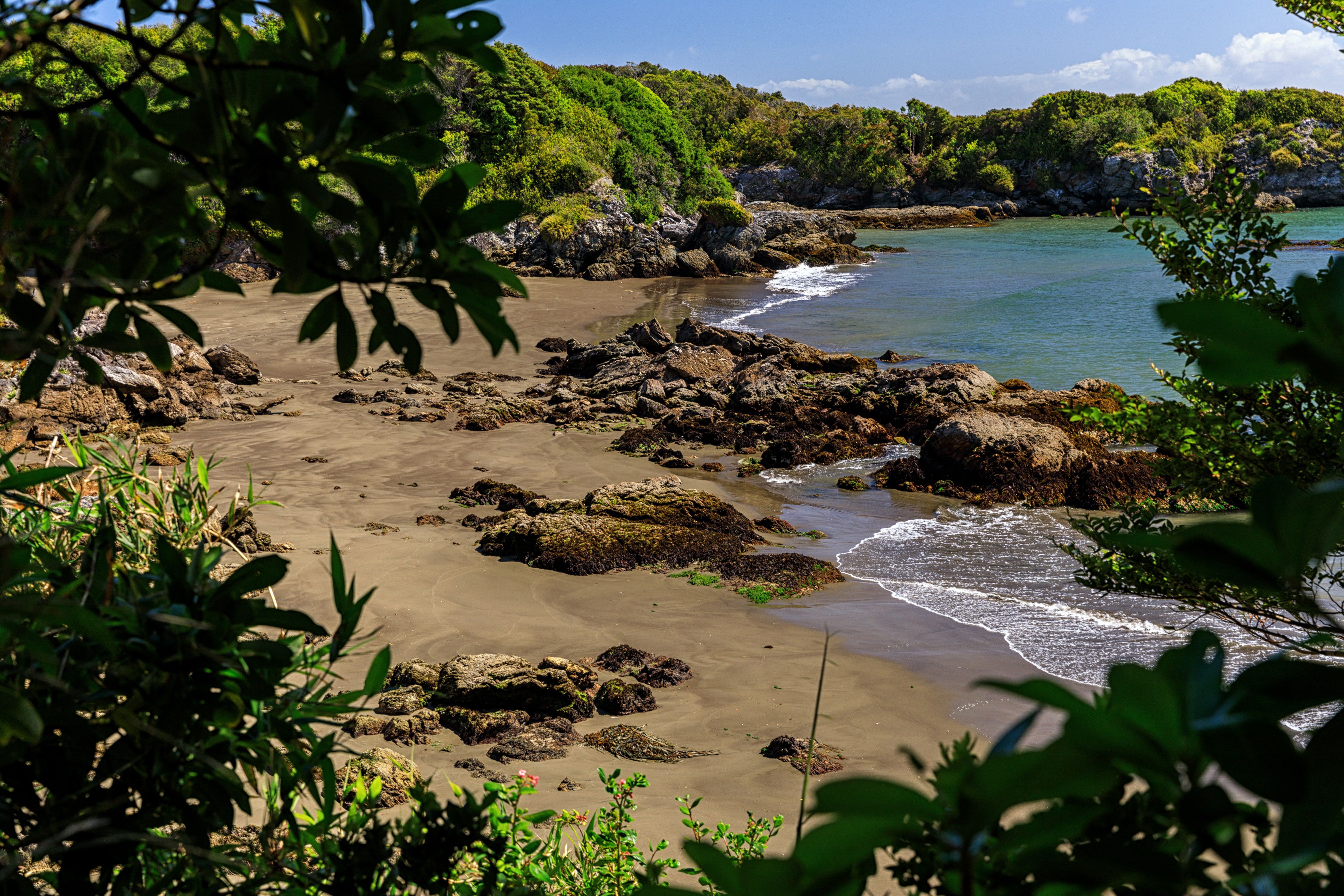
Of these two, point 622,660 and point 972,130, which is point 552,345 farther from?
point 972,130

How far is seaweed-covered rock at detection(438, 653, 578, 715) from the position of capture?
541 centimetres

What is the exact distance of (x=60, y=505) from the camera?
357cm

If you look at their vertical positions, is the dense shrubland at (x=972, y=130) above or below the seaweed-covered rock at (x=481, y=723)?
above

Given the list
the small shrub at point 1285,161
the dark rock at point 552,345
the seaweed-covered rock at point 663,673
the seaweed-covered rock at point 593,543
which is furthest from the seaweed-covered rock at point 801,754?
the small shrub at point 1285,161

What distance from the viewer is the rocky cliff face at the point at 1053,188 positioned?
7075 cm

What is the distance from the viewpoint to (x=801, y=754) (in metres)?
5.10

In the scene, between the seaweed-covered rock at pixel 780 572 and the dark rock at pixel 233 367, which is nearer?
the seaweed-covered rock at pixel 780 572

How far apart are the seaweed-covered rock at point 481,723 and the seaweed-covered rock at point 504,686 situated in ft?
0.21

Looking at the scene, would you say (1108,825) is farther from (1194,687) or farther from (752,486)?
(752,486)

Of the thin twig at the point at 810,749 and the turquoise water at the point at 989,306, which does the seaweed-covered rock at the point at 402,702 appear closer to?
the thin twig at the point at 810,749

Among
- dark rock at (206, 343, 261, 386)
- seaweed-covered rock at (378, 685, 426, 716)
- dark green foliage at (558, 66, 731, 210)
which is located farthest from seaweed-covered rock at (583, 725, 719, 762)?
dark green foliage at (558, 66, 731, 210)

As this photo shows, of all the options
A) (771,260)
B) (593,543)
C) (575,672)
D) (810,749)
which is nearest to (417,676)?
(575,672)

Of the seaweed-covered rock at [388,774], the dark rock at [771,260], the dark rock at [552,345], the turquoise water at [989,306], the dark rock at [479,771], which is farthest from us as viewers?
the dark rock at [771,260]

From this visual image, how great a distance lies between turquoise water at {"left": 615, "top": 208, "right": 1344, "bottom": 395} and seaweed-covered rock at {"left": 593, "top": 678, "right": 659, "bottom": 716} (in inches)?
469
